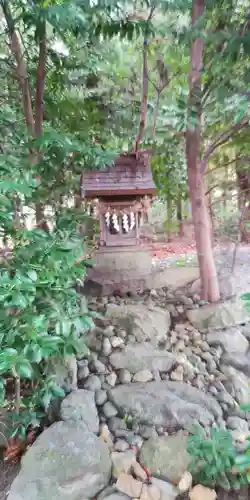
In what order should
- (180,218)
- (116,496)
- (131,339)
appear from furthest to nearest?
Result: 1. (180,218)
2. (131,339)
3. (116,496)

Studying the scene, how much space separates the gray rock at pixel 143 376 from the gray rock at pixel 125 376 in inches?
1.4

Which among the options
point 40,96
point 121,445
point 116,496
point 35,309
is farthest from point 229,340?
point 40,96

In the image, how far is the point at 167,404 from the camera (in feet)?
5.37

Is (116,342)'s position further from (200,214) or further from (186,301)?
(200,214)

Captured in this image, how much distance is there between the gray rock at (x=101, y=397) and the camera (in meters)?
1.67

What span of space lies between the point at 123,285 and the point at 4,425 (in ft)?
4.90

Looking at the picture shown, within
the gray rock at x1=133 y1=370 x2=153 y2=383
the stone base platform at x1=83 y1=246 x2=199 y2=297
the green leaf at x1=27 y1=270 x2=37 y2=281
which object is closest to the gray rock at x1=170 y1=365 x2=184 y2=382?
the gray rock at x1=133 y1=370 x2=153 y2=383

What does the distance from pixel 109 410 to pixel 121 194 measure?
146 centimetres

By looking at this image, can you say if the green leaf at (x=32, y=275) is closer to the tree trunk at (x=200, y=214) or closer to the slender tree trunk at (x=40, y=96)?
the slender tree trunk at (x=40, y=96)

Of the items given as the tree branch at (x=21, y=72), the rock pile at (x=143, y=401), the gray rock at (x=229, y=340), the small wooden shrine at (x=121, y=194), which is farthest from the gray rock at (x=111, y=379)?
the tree branch at (x=21, y=72)

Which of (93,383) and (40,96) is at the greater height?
(40,96)

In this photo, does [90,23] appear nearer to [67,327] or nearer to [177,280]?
[67,327]

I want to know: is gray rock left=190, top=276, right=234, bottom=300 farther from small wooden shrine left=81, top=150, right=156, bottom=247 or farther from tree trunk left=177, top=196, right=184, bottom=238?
tree trunk left=177, top=196, right=184, bottom=238

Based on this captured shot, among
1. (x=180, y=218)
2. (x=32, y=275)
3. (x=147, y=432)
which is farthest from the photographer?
(x=180, y=218)
